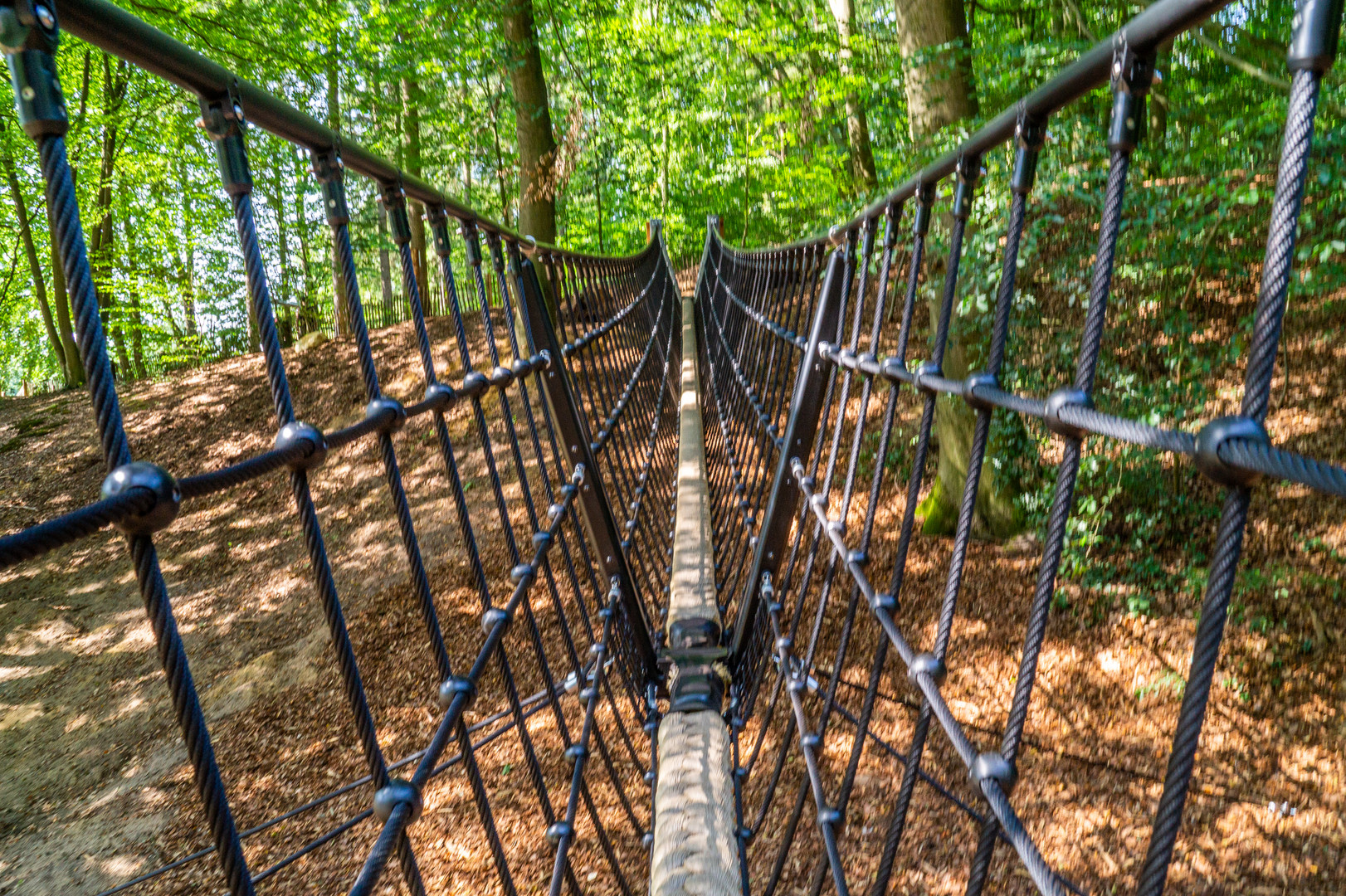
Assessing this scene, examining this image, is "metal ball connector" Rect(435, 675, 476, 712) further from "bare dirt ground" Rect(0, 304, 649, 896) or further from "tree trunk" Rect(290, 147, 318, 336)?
"tree trunk" Rect(290, 147, 318, 336)

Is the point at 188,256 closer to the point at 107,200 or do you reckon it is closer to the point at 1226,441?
the point at 107,200

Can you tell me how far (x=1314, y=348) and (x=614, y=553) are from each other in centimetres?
460

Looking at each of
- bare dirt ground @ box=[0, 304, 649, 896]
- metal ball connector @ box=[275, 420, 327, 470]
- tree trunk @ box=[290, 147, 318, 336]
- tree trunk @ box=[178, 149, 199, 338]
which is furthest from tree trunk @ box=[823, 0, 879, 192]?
tree trunk @ box=[178, 149, 199, 338]

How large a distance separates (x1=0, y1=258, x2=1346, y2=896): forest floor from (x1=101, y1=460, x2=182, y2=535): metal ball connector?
2.94 metres

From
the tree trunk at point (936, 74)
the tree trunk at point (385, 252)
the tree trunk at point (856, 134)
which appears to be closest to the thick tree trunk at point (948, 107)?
the tree trunk at point (936, 74)

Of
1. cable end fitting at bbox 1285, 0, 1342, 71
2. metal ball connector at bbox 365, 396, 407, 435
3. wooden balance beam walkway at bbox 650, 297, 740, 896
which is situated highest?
cable end fitting at bbox 1285, 0, 1342, 71

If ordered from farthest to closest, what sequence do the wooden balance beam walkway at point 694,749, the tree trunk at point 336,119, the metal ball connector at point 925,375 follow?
the tree trunk at point 336,119, the wooden balance beam walkway at point 694,749, the metal ball connector at point 925,375

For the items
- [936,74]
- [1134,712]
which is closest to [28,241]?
[936,74]

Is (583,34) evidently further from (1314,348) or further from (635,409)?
(1314,348)

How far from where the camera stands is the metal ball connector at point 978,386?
0.91 meters

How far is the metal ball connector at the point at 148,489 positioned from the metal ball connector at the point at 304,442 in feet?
0.62

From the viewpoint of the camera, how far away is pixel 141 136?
341 inches

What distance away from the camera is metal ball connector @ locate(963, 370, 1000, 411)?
91 cm

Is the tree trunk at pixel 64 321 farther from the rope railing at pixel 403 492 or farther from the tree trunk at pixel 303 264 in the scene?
the rope railing at pixel 403 492
